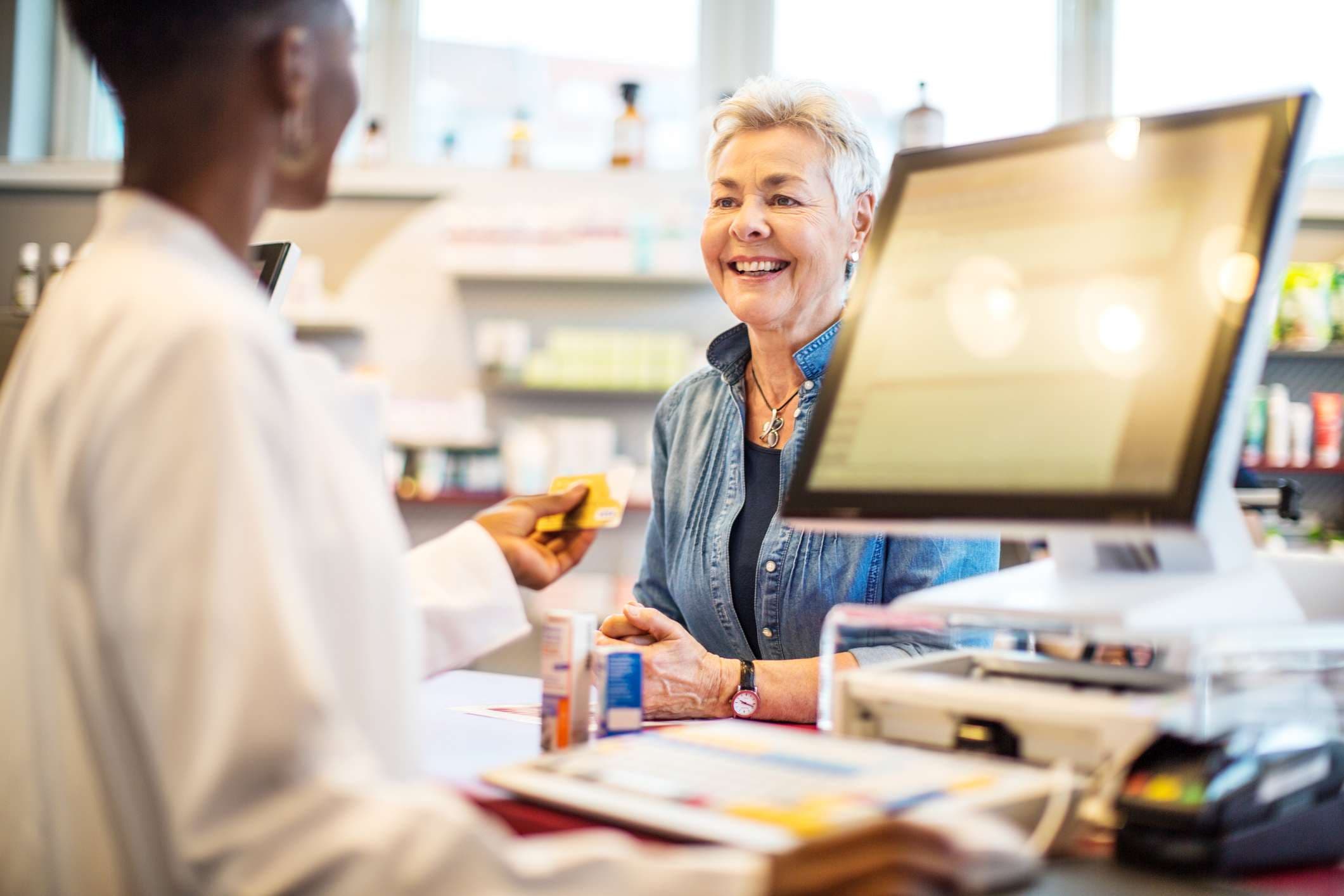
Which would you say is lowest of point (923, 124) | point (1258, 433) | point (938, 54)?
point (1258, 433)

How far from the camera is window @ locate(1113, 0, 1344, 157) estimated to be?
4965 millimetres

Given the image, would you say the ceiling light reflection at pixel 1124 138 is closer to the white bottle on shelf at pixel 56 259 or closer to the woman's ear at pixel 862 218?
the woman's ear at pixel 862 218

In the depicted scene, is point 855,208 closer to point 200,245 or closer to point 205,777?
point 200,245

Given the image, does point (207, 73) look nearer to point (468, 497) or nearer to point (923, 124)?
point (468, 497)

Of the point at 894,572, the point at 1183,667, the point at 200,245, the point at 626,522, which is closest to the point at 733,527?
the point at 894,572

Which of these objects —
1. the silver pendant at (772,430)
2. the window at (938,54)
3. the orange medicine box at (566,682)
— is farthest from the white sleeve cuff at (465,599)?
the window at (938,54)

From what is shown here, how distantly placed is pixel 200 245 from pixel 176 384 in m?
0.18

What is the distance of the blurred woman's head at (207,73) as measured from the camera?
2.85 feet

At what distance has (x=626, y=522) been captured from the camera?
470 cm

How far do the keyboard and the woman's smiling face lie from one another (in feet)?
3.82

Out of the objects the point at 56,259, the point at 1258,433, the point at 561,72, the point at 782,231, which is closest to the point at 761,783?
the point at 782,231

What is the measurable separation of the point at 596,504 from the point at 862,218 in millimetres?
1063

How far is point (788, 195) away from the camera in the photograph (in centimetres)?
213

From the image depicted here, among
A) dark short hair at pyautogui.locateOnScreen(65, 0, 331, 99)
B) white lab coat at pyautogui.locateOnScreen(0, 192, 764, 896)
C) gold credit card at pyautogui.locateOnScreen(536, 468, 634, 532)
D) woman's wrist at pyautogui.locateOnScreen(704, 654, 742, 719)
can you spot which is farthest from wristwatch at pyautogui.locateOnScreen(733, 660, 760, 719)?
dark short hair at pyautogui.locateOnScreen(65, 0, 331, 99)
